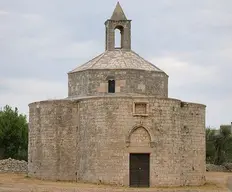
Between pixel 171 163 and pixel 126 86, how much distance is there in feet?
17.4

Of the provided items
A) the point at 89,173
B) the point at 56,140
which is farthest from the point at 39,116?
the point at 89,173

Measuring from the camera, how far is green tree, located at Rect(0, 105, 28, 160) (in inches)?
1895

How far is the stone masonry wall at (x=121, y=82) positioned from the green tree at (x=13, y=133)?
16099 mm

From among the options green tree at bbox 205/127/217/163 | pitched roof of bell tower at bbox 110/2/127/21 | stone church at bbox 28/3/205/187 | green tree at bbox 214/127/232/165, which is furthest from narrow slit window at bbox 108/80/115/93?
green tree at bbox 214/127/232/165

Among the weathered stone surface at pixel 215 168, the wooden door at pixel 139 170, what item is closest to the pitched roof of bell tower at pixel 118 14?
the wooden door at pixel 139 170

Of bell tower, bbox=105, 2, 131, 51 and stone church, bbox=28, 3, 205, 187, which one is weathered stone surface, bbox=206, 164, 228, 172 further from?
bell tower, bbox=105, 2, 131, 51

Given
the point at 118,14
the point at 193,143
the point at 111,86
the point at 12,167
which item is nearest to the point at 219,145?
the point at 12,167

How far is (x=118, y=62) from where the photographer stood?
33.7 metres

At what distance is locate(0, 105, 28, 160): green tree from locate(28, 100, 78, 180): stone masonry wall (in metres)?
16.2

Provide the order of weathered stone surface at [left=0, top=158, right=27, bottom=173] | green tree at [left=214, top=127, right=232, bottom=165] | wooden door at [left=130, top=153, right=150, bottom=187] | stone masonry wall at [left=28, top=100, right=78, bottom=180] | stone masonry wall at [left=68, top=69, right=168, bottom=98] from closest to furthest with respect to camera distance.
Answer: wooden door at [left=130, top=153, right=150, bottom=187] < stone masonry wall at [left=28, top=100, right=78, bottom=180] < stone masonry wall at [left=68, top=69, right=168, bottom=98] < weathered stone surface at [left=0, top=158, right=27, bottom=173] < green tree at [left=214, top=127, right=232, bottom=165]

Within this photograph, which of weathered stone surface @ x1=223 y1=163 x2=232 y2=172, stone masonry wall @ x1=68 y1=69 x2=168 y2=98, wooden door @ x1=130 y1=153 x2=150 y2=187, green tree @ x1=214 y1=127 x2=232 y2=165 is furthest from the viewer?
green tree @ x1=214 y1=127 x2=232 y2=165

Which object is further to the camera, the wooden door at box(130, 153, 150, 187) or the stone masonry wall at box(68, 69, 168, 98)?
the stone masonry wall at box(68, 69, 168, 98)

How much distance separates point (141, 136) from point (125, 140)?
2.74ft

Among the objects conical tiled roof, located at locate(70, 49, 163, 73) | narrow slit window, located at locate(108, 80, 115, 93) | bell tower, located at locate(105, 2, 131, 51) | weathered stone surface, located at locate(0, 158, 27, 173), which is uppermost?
bell tower, located at locate(105, 2, 131, 51)
